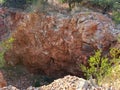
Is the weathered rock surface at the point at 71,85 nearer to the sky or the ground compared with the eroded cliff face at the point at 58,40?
nearer to the sky

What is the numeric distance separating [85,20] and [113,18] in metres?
1.34

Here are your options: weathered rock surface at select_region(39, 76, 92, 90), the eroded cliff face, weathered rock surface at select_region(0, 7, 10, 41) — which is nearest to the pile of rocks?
weathered rock surface at select_region(39, 76, 92, 90)

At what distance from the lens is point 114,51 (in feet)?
34.1

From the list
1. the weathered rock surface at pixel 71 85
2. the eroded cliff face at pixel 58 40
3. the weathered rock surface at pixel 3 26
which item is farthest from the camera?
the weathered rock surface at pixel 3 26

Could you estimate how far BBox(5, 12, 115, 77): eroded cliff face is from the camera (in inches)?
447

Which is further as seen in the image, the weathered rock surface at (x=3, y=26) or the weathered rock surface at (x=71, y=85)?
the weathered rock surface at (x=3, y=26)

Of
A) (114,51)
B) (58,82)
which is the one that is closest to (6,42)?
(114,51)

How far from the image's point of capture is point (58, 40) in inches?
474

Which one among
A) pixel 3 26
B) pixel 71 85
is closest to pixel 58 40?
pixel 3 26

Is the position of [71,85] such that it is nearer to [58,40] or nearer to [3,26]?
[58,40]

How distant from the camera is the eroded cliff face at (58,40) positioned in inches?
447

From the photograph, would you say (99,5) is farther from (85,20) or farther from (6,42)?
(6,42)

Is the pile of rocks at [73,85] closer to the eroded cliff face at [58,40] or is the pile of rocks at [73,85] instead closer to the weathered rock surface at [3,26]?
the eroded cliff face at [58,40]

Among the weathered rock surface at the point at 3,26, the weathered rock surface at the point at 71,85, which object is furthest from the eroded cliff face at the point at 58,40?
the weathered rock surface at the point at 71,85
